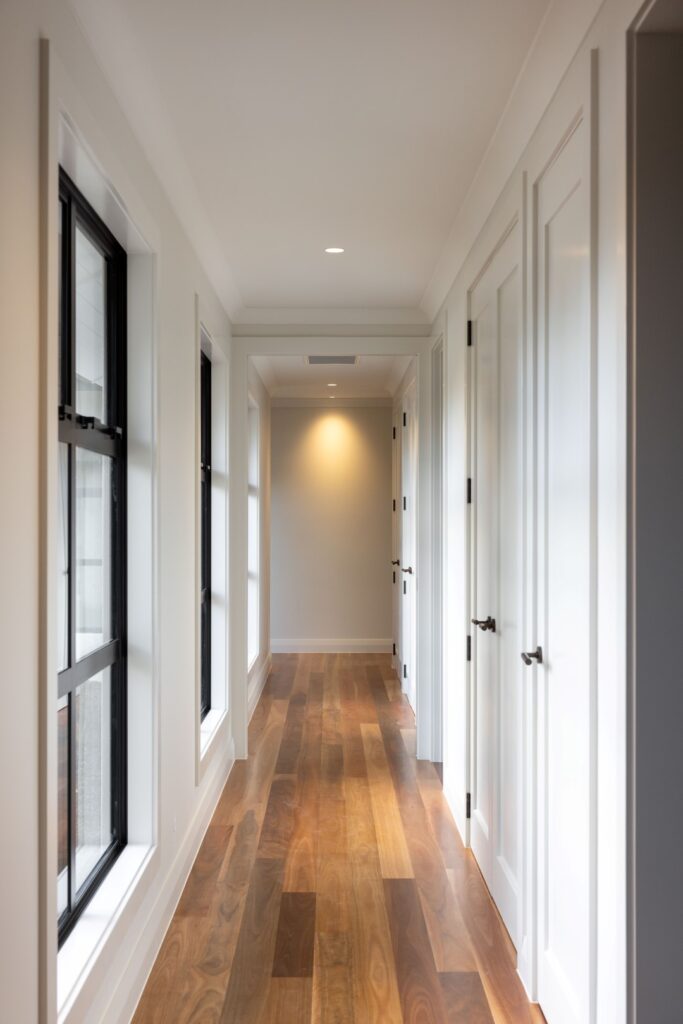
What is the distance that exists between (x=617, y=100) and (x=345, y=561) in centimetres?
640

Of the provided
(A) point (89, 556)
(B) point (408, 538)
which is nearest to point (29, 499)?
(A) point (89, 556)

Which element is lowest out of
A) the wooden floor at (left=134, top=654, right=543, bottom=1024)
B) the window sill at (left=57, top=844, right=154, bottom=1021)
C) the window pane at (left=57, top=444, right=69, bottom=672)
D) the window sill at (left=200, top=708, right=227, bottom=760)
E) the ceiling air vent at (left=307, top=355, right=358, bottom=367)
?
the wooden floor at (left=134, top=654, right=543, bottom=1024)

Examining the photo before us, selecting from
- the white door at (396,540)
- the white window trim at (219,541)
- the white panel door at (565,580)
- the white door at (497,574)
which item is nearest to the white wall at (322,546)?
the white door at (396,540)

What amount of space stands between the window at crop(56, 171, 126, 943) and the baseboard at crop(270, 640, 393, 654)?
5342mm

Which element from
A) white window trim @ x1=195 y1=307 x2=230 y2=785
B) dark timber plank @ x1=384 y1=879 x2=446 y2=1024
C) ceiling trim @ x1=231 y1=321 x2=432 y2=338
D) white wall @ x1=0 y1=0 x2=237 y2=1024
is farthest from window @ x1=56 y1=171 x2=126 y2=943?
ceiling trim @ x1=231 y1=321 x2=432 y2=338

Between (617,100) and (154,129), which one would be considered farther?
(154,129)

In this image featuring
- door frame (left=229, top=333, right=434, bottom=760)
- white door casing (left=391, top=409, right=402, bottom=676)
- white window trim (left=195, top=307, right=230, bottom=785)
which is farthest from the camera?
white door casing (left=391, top=409, right=402, bottom=676)

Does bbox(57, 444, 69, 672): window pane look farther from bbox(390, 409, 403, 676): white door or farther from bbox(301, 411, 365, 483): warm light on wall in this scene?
bbox(301, 411, 365, 483): warm light on wall

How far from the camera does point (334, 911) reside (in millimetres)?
2695

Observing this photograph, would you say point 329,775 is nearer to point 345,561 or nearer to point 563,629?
point 563,629

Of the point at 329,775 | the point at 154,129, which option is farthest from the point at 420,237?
the point at 329,775

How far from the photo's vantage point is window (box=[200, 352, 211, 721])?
13.5 ft

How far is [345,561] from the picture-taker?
305 inches

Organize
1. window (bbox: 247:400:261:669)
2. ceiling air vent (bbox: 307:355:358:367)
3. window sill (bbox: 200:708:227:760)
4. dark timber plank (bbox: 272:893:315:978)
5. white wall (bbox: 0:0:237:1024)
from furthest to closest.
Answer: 1. window (bbox: 247:400:261:669)
2. ceiling air vent (bbox: 307:355:358:367)
3. window sill (bbox: 200:708:227:760)
4. dark timber plank (bbox: 272:893:315:978)
5. white wall (bbox: 0:0:237:1024)
